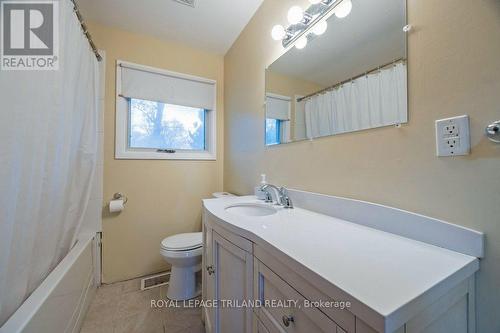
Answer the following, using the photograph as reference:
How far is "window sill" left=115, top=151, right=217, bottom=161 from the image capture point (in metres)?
1.75

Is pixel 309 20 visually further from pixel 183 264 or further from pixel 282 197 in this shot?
pixel 183 264

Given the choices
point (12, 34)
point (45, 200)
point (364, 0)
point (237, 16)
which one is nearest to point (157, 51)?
point (237, 16)

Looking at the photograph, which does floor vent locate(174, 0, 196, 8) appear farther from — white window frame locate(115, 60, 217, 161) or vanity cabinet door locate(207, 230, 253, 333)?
vanity cabinet door locate(207, 230, 253, 333)

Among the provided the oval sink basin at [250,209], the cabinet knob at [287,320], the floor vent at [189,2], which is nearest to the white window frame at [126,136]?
the floor vent at [189,2]

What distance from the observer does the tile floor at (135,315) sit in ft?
4.06

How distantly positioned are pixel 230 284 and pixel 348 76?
41.8 inches

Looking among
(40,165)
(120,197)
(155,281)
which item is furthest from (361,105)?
(155,281)

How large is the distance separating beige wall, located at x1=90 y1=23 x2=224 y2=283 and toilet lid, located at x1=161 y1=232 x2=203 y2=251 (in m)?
0.37

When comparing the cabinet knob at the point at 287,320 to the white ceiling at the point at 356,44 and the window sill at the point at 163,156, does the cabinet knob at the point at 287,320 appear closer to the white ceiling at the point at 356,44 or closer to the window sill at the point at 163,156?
the white ceiling at the point at 356,44

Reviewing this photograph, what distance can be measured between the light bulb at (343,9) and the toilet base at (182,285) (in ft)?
6.07

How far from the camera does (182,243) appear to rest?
152cm

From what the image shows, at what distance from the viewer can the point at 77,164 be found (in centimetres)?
127

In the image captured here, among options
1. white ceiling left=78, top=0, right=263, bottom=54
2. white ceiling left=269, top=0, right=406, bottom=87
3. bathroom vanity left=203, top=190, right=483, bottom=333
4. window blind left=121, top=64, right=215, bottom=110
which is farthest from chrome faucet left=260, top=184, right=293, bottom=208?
white ceiling left=78, top=0, right=263, bottom=54

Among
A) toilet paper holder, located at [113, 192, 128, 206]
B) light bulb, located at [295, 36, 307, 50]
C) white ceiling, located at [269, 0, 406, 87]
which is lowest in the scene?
toilet paper holder, located at [113, 192, 128, 206]
